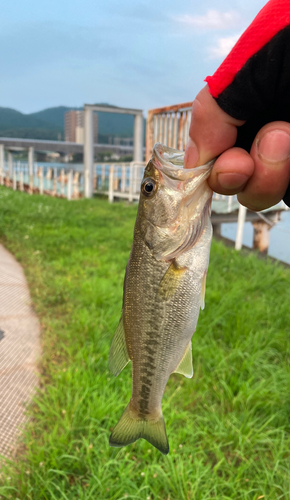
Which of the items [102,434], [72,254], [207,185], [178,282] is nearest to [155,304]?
[178,282]

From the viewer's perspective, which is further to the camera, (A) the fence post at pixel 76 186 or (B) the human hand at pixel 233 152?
(A) the fence post at pixel 76 186

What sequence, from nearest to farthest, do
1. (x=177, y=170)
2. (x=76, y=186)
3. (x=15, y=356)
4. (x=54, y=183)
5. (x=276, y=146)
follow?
1. (x=276, y=146)
2. (x=177, y=170)
3. (x=15, y=356)
4. (x=76, y=186)
5. (x=54, y=183)

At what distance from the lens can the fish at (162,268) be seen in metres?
1.42

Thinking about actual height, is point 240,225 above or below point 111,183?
above

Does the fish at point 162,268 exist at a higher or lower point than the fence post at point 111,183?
higher

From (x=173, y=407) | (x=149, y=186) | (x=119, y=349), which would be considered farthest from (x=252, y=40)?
(x=173, y=407)

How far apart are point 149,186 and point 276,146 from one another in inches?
19.3

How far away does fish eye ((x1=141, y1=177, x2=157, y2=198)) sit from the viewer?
4.73ft

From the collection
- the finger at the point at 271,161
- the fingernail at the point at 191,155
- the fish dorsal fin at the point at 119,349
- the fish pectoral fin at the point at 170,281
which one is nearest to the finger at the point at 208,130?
the fingernail at the point at 191,155

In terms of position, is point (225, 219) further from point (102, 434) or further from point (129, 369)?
point (102, 434)

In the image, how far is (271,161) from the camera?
1.28 m

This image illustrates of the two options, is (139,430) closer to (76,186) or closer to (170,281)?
(170,281)

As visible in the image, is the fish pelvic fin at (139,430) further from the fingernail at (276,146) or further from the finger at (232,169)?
the fingernail at (276,146)

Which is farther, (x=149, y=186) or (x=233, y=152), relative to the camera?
(x=149, y=186)
